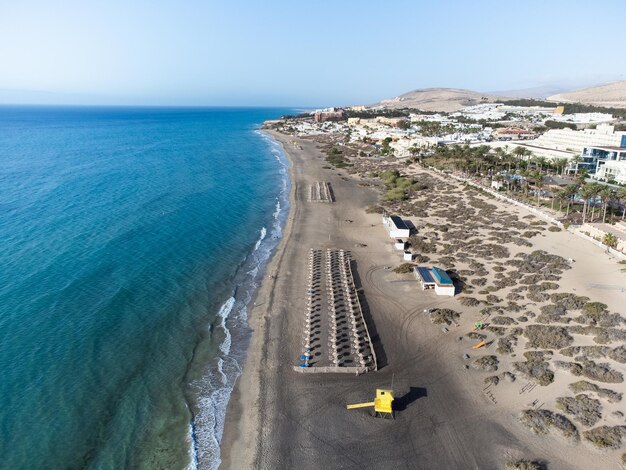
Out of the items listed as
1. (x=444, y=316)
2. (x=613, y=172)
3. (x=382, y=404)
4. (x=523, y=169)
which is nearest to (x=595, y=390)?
(x=444, y=316)

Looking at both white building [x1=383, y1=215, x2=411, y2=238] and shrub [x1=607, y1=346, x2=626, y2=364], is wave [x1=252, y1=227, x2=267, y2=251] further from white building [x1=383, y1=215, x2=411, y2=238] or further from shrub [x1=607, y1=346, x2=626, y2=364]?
shrub [x1=607, y1=346, x2=626, y2=364]

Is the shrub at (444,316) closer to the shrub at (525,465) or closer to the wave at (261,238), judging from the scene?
the shrub at (525,465)

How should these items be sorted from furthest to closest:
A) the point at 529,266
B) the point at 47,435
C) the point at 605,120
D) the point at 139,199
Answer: the point at 605,120 → the point at 139,199 → the point at 529,266 → the point at 47,435

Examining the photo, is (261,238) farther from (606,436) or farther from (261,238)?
(606,436)

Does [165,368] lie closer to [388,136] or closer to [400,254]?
[400,254]

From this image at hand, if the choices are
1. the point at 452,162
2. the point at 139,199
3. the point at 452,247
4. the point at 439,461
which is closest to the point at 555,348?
the point at 439,461
